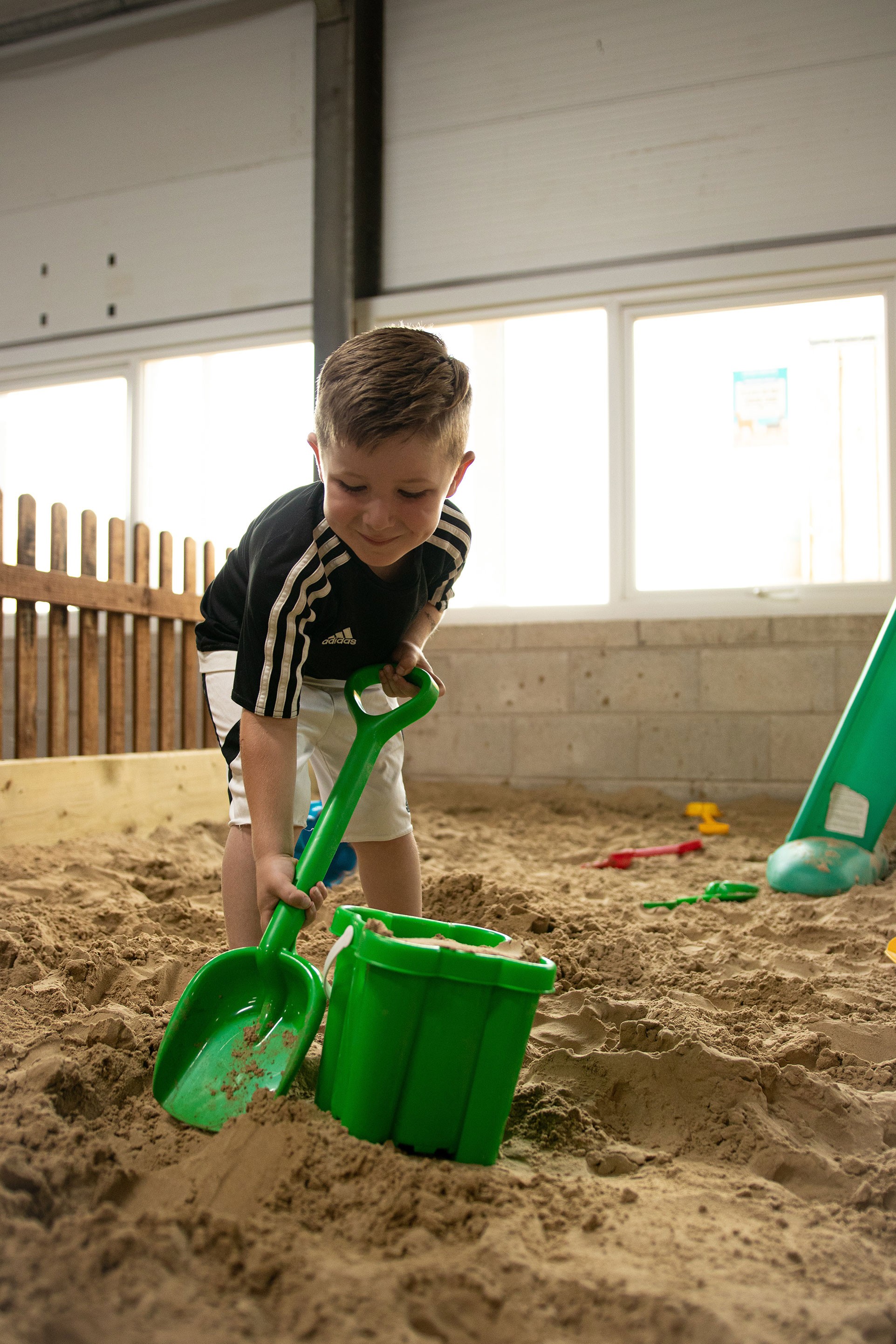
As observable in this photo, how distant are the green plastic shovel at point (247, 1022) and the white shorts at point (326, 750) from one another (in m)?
0.26

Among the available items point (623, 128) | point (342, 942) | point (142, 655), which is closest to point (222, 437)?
point (142, 655)

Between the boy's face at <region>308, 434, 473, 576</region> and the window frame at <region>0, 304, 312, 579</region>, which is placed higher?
the window frame at <region>0, 304, 312, 579</region>

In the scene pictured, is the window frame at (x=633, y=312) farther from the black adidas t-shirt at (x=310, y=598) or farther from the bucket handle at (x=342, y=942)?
the bucket handle at (x=342, y=942)

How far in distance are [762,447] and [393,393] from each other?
3.42 m

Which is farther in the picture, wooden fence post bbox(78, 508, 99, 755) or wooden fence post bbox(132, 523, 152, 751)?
wooden fence post bbox(132, 523, 152, 751)

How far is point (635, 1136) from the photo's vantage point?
121 centimetres

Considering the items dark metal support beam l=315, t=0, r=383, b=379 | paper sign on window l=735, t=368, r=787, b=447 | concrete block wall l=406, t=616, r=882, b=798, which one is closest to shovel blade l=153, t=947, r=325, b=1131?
concrete block wall l=406, t=616, r=882, b=798

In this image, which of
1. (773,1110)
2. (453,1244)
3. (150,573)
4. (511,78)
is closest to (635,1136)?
(773,1110)

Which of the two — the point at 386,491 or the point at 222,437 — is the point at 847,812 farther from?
the point at 222,437

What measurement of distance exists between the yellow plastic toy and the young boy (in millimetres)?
2162

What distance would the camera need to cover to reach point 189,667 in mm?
4199

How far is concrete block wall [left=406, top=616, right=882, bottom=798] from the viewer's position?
4.07m

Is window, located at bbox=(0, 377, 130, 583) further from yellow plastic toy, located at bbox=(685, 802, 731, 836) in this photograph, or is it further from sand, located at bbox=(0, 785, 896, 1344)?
sand, located at bbox=(0, 785, 896, 1344)

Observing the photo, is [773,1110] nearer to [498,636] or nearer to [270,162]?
[498,636]
